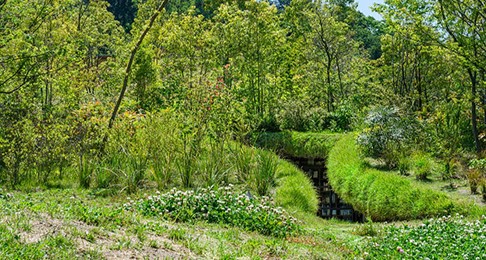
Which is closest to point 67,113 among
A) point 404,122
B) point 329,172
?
point 329,172

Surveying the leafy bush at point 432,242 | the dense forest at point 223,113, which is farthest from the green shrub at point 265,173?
the leafy bush at point 432,242

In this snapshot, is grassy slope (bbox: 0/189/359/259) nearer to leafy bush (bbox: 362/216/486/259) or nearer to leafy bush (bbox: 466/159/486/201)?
leafy bush (bbox: 362/216/486/259)

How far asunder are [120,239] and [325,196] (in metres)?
9.72

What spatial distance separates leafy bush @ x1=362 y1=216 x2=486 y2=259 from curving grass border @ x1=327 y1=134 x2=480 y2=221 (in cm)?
180

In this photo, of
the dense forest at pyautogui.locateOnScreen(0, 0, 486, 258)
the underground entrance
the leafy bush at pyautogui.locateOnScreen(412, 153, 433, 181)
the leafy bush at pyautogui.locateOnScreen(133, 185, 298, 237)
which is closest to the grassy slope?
the leafy bush at pyautogui.locateOnScreen(133, 185, 298, 237)

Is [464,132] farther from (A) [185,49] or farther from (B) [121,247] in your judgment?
(B) [121,247]

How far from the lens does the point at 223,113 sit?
13094mm

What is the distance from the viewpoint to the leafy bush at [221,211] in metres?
6.95

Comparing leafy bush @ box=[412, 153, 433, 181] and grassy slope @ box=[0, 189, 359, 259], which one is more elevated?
leafy bush @ box=[412, 153, 433, 181]

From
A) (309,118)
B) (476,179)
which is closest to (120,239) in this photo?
(476,179)

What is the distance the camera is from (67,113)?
12023 millimetres

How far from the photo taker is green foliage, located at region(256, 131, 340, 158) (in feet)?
53.1

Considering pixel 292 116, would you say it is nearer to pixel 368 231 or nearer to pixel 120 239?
pixel 368 231

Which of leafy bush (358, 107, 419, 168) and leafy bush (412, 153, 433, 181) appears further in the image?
leafy bush (358, 107, 419, 168)
